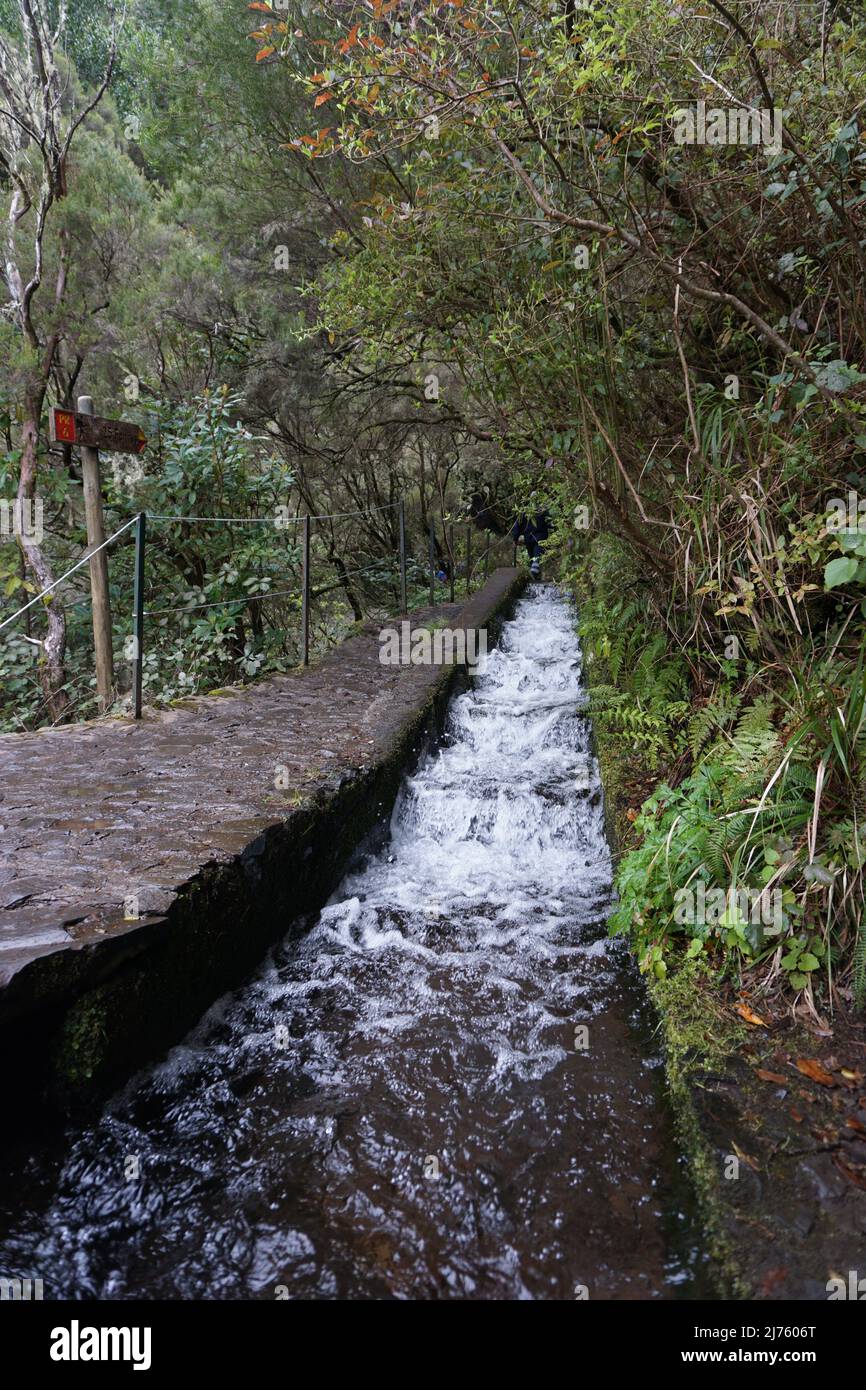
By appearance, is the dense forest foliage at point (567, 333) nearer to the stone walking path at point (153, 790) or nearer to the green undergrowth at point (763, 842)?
the green undergrowth at point (763, 842)

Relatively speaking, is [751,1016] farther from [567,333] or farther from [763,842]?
[567,333]

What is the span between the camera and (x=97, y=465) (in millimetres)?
5613

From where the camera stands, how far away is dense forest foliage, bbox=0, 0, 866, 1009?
316 cm

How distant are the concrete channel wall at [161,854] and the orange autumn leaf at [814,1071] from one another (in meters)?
2.21

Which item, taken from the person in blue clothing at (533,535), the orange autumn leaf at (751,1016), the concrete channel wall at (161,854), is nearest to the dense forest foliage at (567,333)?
the orange autumn leaf at (751,1016)

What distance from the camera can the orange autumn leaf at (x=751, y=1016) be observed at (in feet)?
8.46

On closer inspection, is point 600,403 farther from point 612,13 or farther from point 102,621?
point 102,621

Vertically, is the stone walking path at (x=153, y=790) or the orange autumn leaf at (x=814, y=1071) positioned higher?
the stone walking path at (x=153, y=790)

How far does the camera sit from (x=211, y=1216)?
2.21m

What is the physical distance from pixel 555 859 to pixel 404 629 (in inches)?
198

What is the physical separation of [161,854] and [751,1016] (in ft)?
7.91

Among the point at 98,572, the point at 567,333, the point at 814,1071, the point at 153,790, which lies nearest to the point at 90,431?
the point at 98,572

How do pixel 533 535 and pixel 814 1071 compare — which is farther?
pixel 533 535
